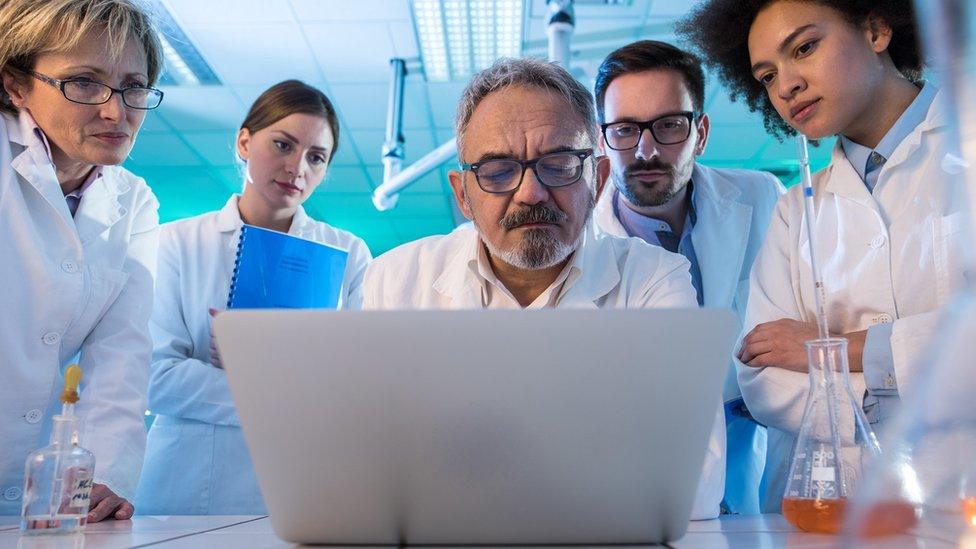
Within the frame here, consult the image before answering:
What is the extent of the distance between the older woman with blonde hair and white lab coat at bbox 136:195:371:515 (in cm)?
37

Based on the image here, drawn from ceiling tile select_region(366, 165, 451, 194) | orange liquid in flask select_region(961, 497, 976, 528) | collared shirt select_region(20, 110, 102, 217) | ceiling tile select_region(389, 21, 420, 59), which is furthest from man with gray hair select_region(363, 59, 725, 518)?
ceiling tile select_region(366, 165, 451, 194)

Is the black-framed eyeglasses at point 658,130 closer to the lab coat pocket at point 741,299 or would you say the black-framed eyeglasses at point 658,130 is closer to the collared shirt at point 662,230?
the collared shirt at point 662,230

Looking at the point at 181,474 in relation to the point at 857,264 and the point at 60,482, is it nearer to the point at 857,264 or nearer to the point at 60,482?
the point at 60,482

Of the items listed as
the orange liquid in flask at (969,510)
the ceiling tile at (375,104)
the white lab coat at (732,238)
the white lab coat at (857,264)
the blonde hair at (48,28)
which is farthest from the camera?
the ceiling tile at (375,104)

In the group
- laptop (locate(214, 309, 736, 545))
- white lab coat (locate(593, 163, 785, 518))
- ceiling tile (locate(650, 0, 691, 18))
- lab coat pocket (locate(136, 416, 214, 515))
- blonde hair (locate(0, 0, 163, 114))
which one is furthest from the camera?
ceiling tile (locate(650, 0, 691, 18))

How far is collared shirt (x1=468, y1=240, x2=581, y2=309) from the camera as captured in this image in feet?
4.80

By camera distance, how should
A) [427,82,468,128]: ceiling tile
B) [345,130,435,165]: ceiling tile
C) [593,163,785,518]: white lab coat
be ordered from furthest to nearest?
[345,130,435,165]: ceiling tile, [427,82,468,128]: ceiling tile, [593,163,785,518]: white lab coat

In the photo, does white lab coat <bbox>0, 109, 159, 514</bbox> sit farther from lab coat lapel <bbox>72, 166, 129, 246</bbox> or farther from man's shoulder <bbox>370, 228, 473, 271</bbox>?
man's shoulder <bbox>370, 228, 473, 271</bbox>

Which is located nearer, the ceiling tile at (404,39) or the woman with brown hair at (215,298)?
the woman with brown hair at (215,298)

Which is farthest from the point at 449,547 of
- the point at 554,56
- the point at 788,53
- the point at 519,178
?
the point at 554,56

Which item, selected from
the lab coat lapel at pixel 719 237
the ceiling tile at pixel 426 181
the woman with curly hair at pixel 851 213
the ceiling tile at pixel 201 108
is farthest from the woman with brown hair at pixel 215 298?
the ceiling tile at pixel 426 181

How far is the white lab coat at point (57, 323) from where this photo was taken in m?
1.36

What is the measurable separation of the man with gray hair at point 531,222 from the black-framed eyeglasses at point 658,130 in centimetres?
43

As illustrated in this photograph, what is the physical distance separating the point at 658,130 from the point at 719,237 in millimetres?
321
